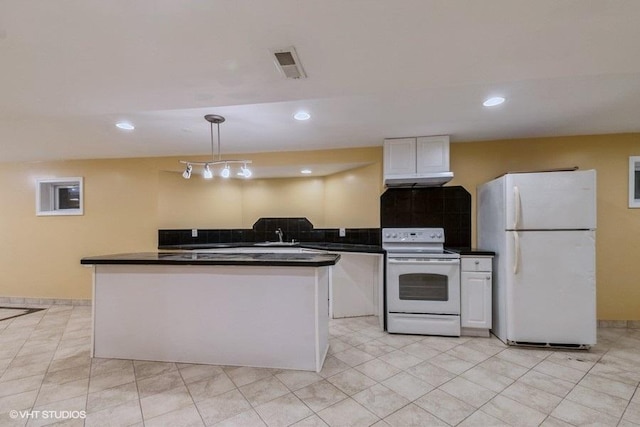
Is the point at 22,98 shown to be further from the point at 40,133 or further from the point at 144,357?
the point at 144,357

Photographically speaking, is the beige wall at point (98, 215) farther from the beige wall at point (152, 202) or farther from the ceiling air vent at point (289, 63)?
the ceiling air vent at point (289, 63)

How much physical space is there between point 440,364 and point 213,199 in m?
3.78

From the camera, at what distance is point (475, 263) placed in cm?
298

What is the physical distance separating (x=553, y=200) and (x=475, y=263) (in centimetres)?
92

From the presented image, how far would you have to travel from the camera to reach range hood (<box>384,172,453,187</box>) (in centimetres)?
317

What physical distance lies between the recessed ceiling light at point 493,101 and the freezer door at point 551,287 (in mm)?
1241

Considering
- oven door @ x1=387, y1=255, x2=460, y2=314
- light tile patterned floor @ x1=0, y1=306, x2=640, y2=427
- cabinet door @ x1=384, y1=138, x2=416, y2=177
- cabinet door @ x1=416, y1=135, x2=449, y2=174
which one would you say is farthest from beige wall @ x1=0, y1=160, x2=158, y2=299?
cabinet door @ x1=416, y1=135, x2=449, y2=174

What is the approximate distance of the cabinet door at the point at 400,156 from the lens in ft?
10.7

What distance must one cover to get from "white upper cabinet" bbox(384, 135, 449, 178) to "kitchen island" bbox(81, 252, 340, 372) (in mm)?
1514

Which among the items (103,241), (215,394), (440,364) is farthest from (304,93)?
(103,241)

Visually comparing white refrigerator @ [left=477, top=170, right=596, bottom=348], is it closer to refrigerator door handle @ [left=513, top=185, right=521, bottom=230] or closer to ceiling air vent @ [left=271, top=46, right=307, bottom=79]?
refrigerator door handle @ [left=513, top=185, right=521, bottom=230]

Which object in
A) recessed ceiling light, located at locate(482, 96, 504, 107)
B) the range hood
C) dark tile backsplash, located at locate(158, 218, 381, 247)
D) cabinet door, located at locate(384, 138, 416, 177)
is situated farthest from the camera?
dark tile backsplash, located at locate(158, 218, 381, 247)

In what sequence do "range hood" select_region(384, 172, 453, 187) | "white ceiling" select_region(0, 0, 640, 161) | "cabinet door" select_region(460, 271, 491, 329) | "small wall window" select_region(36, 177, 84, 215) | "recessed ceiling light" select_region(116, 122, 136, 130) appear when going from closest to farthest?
"white ceiling" select_region(0, 0, 640, 161)
"recessed ceiling light" select_region(116, 122, 136, 130)
"cabinet door" select_region(460, 271, 491, 329)
"range hood" select_region(384, 172, 453, 187)
"small wall window" select_region(36, 177, 84, 215)

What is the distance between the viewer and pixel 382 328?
10.5 feet
